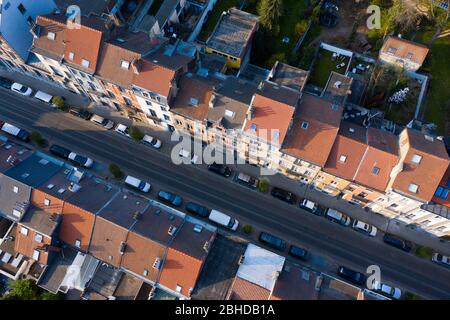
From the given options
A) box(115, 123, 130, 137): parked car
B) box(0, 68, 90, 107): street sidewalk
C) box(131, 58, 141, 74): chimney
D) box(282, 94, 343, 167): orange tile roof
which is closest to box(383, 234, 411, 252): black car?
box(282, 94, 343, 167): orange tile roof

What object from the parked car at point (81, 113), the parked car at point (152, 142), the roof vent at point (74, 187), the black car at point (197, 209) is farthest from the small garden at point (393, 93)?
the parked car at point (81, 113)

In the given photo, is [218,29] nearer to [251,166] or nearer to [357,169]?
[251,166]

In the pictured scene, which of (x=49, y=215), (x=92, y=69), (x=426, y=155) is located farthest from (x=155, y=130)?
(x=426, y=155)

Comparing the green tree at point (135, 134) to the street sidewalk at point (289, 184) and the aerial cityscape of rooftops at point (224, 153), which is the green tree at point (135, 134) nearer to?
the aerial cityscape of rooftops at point (224, 153)


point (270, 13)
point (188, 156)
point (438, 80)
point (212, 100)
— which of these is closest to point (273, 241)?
point (188, 156)

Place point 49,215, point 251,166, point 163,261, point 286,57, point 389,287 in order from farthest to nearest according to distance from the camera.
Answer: point 286,57
point 251,166
point 389,287
point 49,215
point 163,261

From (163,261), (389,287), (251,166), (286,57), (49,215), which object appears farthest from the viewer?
(286,57)

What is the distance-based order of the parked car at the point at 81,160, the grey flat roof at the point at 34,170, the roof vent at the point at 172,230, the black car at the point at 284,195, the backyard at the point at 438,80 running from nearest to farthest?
the roof vent at the point at 172,230, the grey flat roof at the point at 34,170, the black car at the point at 284,195, the parked car at the point at 81,160, the backyard at the point at 438,80
